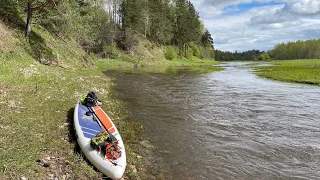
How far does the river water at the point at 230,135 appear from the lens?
26.8 feet

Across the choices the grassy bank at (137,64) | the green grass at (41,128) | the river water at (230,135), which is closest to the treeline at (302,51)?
the grassy bank at (137,64)

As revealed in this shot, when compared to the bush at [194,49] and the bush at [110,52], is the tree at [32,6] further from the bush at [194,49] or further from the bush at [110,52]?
the bush at [194,49]

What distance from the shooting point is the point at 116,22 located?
234ft

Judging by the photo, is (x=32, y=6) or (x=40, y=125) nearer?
(x=40, y=125)

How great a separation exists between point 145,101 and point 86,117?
784cm

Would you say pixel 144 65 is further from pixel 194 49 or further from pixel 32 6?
pixel 194 49

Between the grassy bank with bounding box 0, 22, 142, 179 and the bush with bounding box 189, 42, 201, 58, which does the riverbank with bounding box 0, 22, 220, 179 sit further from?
the bush with bounding box 189, 42, 201, 58

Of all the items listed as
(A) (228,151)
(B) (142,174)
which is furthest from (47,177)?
(A) (228,151)

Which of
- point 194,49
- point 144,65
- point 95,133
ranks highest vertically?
point 194,49

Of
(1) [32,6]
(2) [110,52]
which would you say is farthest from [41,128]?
(2) [110,52]

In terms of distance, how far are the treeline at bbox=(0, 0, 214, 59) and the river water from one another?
12.5 meters

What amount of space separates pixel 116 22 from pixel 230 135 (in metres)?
64.9

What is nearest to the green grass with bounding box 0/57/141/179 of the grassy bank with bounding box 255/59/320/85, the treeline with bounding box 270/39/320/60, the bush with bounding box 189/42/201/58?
the grassy bank with bounding box 255/59/320/85

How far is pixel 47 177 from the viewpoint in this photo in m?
6.08
